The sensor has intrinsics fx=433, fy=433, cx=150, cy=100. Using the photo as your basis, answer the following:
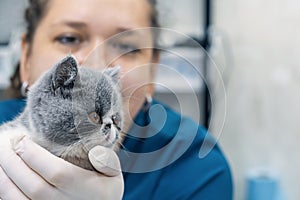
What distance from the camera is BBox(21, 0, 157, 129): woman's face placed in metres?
0.46

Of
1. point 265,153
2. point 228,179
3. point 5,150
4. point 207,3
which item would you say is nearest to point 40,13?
point 5,150

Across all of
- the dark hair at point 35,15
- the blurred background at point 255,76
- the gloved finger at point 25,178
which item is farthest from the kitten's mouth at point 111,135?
the blurred background at point 255,76

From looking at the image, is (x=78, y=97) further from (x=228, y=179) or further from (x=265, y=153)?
(x=265, y=153)

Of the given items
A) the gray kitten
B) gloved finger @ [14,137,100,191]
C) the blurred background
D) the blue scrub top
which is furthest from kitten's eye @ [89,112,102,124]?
the blurred background

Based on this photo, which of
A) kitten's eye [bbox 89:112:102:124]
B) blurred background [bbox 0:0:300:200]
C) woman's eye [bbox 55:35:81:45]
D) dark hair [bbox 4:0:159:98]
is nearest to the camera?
kitten's eye [bbox 89:112:102:124]

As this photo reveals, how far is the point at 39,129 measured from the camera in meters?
0.43

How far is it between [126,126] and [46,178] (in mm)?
122

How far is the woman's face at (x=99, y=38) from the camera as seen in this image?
1.51ft

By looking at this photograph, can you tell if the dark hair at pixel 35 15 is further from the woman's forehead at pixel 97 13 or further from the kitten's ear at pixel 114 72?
the kitten's ear at pixel 114 72

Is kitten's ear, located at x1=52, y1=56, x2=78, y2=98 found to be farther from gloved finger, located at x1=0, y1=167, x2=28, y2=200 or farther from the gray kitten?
gloved finger, located at x1=0, y1=167, x2=28, y2=200

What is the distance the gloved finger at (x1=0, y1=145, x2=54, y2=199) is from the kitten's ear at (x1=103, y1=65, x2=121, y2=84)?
16 cm

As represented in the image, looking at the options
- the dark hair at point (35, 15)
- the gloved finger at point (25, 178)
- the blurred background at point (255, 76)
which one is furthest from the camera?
the blurred background at point (255, 76)

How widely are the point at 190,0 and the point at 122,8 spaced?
961 millimetres

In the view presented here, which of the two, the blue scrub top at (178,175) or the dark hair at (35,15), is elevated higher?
the dark hair at (35,15)
